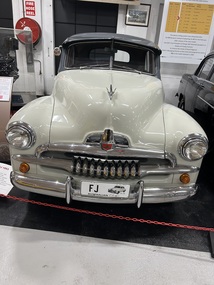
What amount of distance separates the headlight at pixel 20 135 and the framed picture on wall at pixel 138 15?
413 centimetres

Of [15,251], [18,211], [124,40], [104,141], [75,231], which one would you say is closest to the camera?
[104,141]

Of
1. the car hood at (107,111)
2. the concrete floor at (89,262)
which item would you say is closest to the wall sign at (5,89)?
the car hood at (107,111)

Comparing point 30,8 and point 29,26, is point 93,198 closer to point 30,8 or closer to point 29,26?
point 29,26

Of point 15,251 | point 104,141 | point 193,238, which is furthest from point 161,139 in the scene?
point 15,251

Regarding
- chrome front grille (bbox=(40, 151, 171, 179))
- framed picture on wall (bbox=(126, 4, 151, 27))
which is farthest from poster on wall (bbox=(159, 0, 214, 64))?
chrome front grille (bbox=(40, 151, 171, 179))

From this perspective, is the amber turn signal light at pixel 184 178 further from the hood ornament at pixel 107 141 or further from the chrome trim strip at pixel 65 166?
the hood ornament at pixel 107 141

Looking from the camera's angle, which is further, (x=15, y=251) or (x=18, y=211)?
(x=18, y=211)

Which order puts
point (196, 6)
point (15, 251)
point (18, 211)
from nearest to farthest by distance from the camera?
1. point (15, 251)
2. point (18, 211)
3. point (196, 6)

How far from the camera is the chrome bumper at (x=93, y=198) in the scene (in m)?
1.68

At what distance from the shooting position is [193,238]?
1.99 m

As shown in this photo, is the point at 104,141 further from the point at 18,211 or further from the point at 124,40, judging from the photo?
the point at 124,40

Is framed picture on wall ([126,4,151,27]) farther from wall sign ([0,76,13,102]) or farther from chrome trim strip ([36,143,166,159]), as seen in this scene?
chrome trim strip ([36,143,166,159])

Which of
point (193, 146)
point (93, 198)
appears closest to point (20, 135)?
point (93, 198)

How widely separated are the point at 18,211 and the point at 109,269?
97 centimetres
